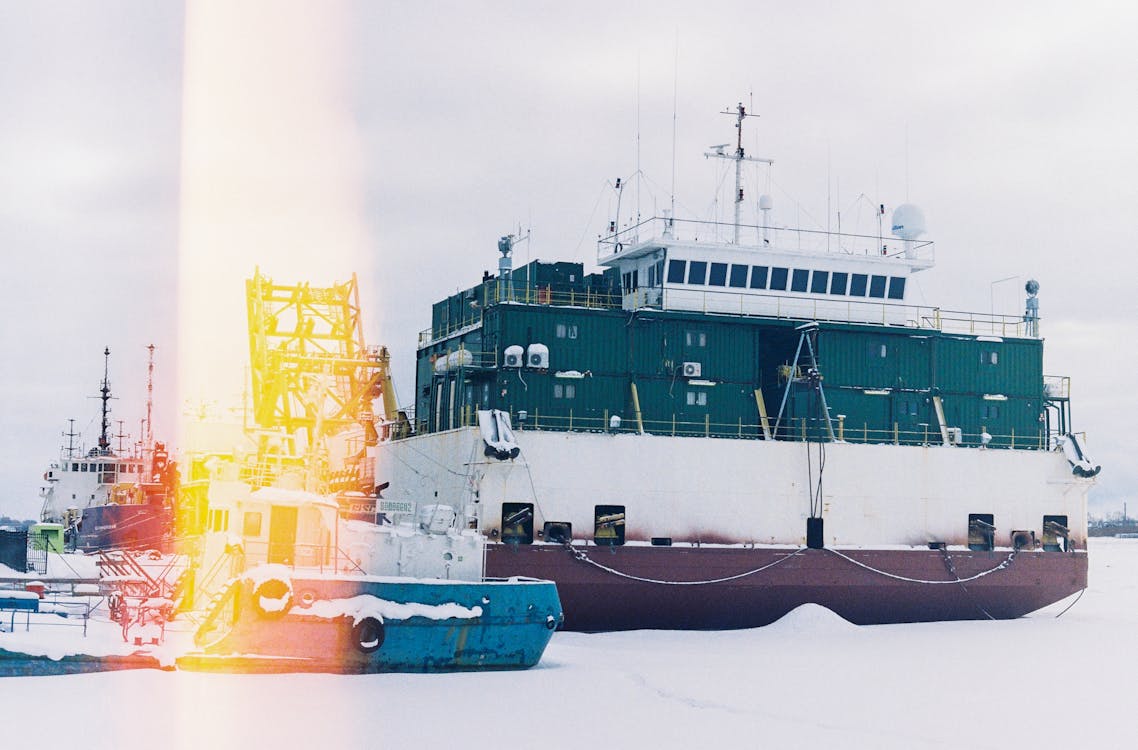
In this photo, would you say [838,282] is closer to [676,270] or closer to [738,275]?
[738,275]

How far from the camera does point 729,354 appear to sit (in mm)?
42531

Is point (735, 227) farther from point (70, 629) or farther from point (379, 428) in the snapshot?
point (70, 629)

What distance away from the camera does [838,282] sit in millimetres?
45562

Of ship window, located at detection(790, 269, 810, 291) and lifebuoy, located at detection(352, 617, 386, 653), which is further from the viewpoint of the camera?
ship window, located at detection(790, 269, 810, 291)

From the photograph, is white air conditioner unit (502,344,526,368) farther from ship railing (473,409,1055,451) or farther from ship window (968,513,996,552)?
ship window (968,513,996,552)

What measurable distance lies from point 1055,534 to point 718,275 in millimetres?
13936

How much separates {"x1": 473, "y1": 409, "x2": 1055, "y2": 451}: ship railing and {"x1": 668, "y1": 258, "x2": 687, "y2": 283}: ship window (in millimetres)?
4806

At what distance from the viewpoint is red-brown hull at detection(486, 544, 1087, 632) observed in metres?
37.8

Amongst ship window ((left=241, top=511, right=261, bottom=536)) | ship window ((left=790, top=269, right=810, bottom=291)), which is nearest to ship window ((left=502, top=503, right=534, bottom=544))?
ship window ((left=241, top=511, right=261, bottom=536))

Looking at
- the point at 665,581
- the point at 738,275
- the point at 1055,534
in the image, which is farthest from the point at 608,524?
the point at 1055,534

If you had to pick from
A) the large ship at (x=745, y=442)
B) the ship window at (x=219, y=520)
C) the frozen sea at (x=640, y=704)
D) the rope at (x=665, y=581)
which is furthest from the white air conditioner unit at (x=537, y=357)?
the ship window at (x=219, y=520)

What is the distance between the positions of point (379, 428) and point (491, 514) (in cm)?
1227

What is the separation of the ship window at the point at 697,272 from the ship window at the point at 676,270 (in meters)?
0.21

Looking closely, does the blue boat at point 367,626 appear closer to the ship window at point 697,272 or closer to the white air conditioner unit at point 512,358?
the white air conditioner unit at point 512,358
